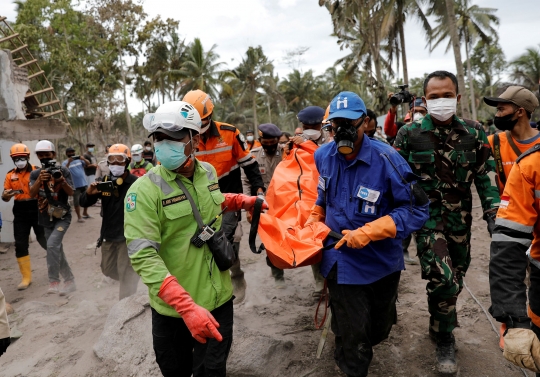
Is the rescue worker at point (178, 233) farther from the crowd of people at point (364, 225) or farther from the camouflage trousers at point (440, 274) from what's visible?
the camouflage trousers at point (440, 274)

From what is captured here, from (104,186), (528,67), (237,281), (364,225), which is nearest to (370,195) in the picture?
(364,225)

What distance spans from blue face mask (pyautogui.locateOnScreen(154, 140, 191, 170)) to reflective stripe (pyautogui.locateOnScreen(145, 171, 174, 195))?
86mm

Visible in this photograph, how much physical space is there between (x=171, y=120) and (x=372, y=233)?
1413 millimetres

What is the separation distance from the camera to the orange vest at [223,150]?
438 centimetres

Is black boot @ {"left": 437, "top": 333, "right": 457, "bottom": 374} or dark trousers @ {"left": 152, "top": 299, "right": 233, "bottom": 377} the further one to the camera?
black boot @ {"left": 437, "top": 333, "right": 457, "bottom": 374}

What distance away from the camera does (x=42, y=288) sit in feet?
22.0

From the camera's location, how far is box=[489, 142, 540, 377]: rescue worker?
1.72m

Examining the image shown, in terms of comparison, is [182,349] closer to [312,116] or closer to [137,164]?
[312,116]

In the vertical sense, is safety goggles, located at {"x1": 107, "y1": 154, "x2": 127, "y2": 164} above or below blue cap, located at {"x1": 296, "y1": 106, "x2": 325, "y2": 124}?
below

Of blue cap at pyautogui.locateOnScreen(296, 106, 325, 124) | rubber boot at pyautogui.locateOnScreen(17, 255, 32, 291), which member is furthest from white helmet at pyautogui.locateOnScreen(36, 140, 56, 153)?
blue cap at pyautogui.locateOnScreen(296, 106, 325, 124)

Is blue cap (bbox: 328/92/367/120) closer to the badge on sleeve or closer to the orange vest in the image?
the badge on sleeve

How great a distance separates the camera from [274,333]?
394 cm

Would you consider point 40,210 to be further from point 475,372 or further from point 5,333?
point 475,372

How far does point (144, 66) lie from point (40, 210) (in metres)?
26.4
